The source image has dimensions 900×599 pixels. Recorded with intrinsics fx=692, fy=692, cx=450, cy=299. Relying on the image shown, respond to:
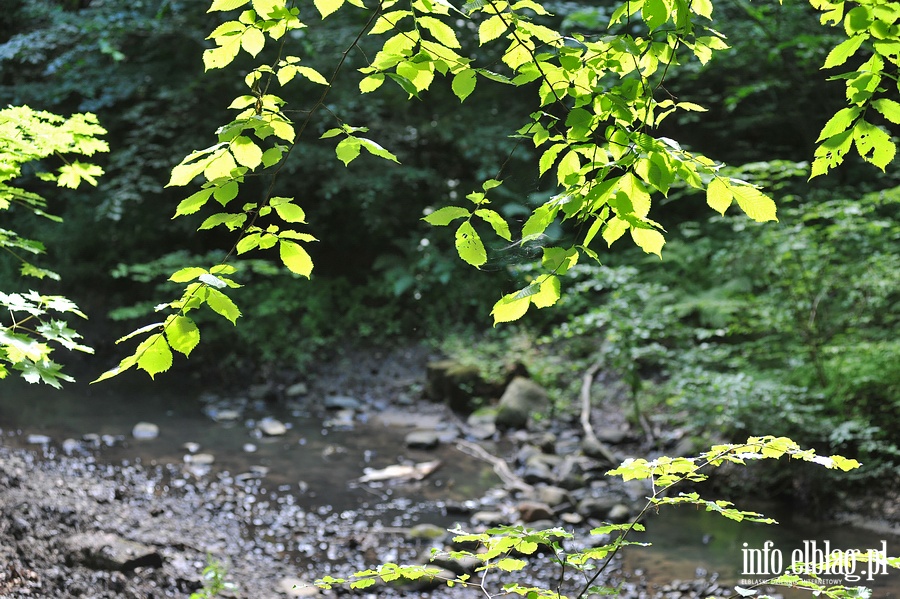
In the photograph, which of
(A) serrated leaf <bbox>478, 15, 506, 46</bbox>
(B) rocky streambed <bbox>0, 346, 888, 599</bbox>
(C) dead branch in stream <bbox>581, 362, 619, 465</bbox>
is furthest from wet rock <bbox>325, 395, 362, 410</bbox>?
(A) serrated leaf <bbox>478, 15, 506, 46</bbox>

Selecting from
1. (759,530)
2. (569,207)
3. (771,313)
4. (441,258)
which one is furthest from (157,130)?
(569,207)

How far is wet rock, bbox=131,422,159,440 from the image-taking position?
5.78 meters

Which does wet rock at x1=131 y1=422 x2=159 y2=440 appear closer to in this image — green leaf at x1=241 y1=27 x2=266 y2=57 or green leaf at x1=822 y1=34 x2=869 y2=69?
green leaf at x1=241 y1=27 x2=266 y2=57

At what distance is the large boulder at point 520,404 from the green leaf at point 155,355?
538 centimetres

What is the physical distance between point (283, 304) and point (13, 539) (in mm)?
5240

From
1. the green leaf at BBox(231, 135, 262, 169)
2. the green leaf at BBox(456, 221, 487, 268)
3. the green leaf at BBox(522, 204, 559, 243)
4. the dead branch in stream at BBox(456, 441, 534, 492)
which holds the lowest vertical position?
the dead branch in stream at BBox(456, 441, 534, 492)

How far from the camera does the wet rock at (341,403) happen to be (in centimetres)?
714

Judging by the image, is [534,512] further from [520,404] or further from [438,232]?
[438,232]

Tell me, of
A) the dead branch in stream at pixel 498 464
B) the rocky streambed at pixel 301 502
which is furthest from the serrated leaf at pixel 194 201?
the dead branch in stream at pixel 498 464

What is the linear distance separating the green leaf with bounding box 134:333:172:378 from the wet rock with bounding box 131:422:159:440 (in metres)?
5.07

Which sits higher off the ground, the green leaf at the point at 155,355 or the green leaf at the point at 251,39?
the green leaf at the point at 251,39

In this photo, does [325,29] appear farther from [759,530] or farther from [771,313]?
[759,530]

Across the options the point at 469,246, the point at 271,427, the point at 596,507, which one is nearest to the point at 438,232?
the point at 271,427

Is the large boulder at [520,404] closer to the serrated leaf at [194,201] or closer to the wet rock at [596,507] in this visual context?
the wet rock at [596,507]
